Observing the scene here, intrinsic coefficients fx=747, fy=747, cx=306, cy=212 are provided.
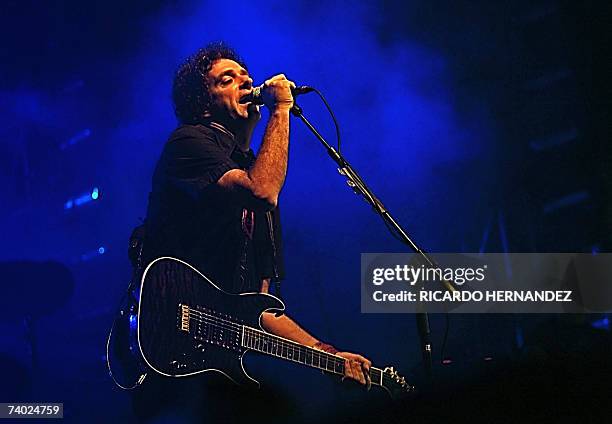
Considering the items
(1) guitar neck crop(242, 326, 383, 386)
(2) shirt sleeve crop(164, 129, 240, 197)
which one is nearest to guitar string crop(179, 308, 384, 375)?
(1) guitar neck crop(242, 326, 383, 386)

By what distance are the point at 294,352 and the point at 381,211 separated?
66 centimetres

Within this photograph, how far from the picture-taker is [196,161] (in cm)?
288

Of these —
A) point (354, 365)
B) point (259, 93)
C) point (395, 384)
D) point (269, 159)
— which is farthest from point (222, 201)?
point (395, 384)

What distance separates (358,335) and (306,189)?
2.22 ft

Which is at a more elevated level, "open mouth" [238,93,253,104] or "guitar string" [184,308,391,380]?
"open mouth" [238,93,253,104]

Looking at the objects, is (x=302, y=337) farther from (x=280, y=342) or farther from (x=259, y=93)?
(x=259, y=93)

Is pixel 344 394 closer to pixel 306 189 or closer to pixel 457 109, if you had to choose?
pixel 306 189

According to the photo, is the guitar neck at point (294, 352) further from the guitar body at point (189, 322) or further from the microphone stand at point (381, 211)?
the microphone stand at point (381, 211)

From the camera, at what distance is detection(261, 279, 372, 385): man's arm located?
9.54 ft

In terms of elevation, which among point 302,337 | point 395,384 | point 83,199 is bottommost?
point 395,384


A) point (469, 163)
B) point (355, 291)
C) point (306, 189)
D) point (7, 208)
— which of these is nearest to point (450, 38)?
point (469, 163)

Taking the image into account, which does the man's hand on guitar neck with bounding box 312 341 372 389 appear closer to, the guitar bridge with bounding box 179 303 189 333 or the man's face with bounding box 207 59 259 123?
the guitar bridge with bounding box 179 303 189 333

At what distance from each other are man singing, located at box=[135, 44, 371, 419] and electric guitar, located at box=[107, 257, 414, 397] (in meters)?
0.06

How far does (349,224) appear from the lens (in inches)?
131
